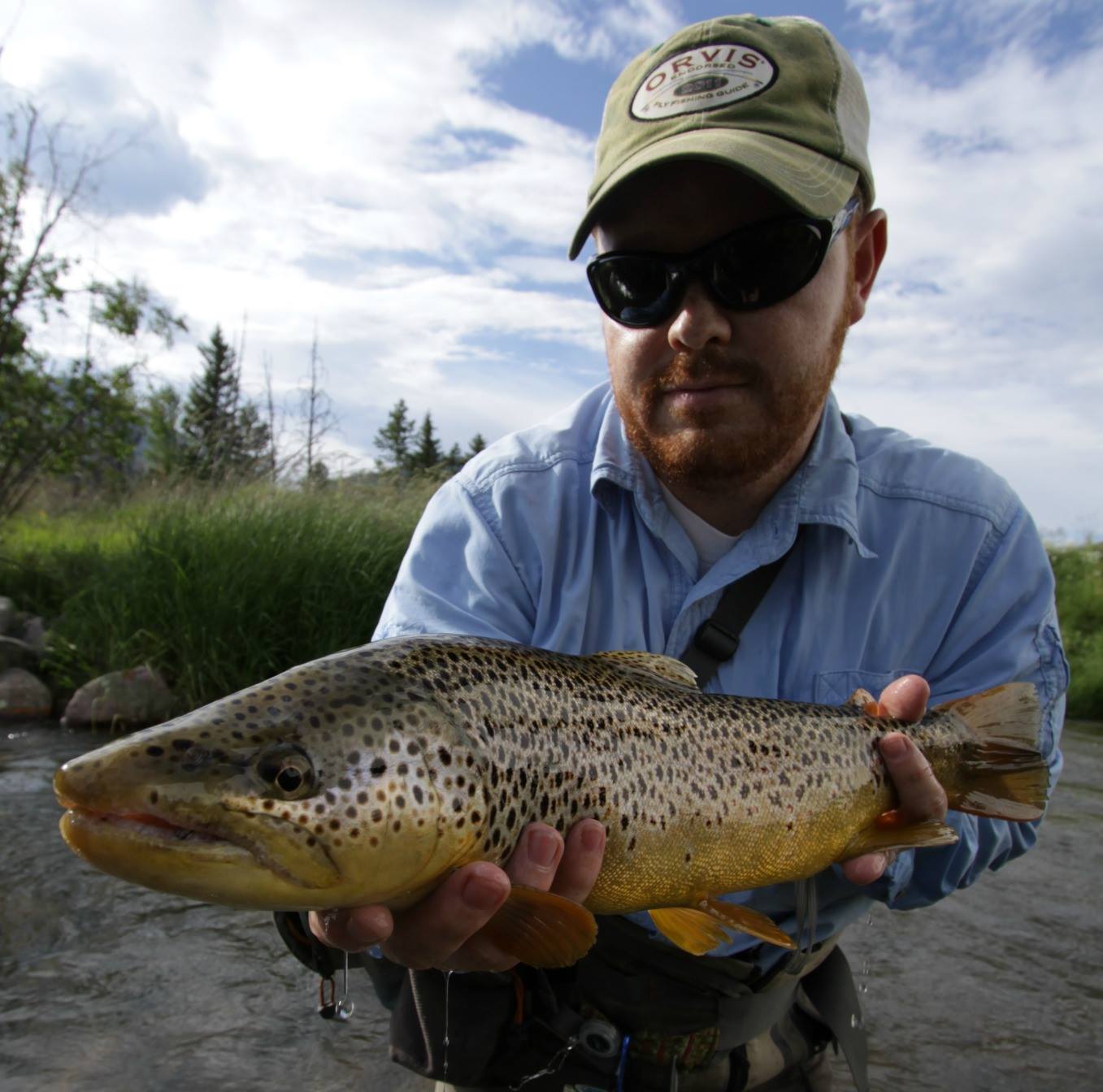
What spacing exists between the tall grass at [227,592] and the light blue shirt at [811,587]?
532cm

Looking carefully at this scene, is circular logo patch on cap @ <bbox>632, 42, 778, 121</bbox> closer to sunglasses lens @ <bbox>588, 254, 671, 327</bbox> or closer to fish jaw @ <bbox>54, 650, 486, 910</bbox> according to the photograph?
sunglasses lens @ <bbox>588, 254, 671, 327</bbox>

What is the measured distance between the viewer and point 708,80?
2639 millimetres

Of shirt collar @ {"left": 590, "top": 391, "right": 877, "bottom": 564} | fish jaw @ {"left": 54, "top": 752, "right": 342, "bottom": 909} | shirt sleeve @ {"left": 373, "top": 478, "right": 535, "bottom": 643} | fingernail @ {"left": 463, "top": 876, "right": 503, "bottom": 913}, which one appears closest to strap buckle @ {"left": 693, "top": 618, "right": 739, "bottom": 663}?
shirt collar @ {"left": 590, "top": 391, "right": 877, "bottom": 564}

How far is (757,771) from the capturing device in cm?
204

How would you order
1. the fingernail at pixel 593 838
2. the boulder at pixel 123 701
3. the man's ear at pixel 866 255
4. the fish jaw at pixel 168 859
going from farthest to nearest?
the boulder at pixel 123 701
the man's ear at pixel 866 255
the fingernail at pixel 593 838
the fish jaw at pixel 168 859

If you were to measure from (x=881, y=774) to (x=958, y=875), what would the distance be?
632 mm

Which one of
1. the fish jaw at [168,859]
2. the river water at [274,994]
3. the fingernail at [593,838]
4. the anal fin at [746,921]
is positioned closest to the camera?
the fish jaw at [168,859]

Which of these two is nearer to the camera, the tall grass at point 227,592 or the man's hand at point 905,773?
the man's hand at point 905,773

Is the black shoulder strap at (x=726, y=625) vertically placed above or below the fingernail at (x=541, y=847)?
above

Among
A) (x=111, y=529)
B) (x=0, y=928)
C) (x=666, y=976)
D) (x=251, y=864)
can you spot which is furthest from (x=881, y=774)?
(x=111, y=529)

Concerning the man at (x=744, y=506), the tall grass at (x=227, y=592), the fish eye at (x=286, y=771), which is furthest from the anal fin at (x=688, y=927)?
the tall grass at (x=227, y=592)

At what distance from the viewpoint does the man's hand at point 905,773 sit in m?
2.16

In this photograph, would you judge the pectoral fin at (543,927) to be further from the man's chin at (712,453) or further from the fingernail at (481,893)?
the man's chin at (712,453)

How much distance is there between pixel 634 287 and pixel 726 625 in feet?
3.31
